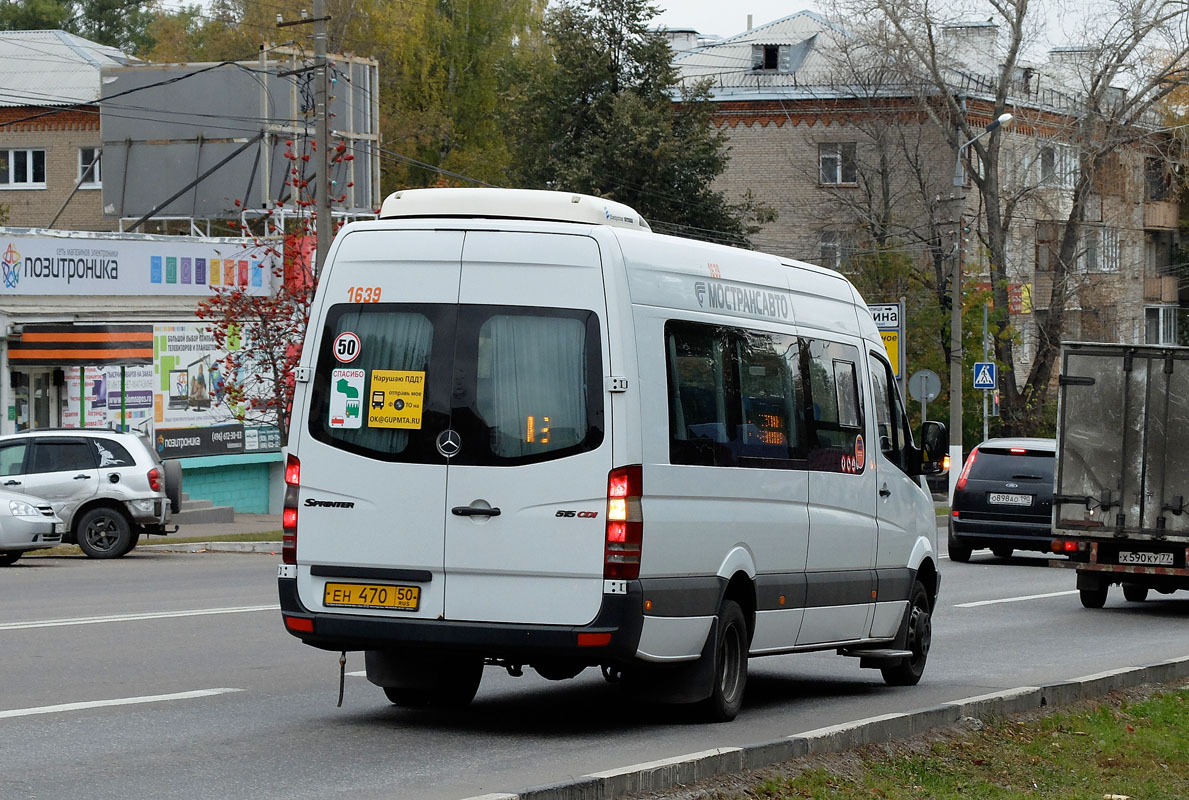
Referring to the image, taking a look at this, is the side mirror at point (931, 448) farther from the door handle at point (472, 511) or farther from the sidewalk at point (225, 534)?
the sidewalk at point (225, 534)

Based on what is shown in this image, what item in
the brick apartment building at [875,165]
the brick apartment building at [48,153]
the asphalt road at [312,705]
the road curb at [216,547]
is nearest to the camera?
the asphalt road at [312,705]

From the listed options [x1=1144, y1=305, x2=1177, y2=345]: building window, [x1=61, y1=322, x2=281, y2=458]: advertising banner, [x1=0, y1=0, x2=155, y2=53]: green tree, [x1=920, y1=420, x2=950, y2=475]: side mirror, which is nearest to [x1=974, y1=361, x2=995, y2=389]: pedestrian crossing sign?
[x1=61, y1=322, x2=281, y2=458]: advertising banner

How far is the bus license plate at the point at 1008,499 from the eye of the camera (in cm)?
2509

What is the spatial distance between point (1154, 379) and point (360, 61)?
1103 inches

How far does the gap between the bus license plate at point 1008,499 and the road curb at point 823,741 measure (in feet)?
43.0

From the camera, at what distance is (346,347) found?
903 centimetres

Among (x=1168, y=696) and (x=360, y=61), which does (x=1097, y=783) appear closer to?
(x=1168, y=696)

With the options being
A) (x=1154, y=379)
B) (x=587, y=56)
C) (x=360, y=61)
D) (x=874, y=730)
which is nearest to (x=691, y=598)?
(x=874, y=730)

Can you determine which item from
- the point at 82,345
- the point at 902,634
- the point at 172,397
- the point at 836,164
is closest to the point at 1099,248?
the point at 836,164

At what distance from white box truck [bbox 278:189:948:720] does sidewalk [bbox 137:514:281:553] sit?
1786 cm

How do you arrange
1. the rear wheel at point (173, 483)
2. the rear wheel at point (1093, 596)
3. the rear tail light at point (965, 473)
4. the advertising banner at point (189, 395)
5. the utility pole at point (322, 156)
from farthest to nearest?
the advertising banner at point (189, 395), the utility pole at point (322, 156), the rear wheel at point (173, 483), the rear tail light at point (965, 473), the rear wheel at point (1093, 596)

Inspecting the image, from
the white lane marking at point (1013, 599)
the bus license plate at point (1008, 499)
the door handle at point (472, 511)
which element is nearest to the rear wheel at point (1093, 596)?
the white lane marking at point (1013, 599)

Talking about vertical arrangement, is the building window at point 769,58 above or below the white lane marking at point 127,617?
above

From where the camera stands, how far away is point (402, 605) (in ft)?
28.7
